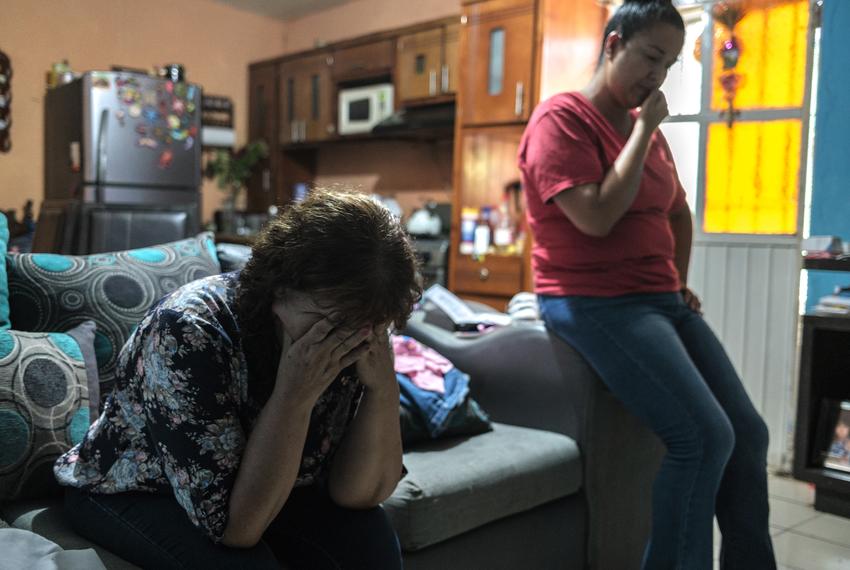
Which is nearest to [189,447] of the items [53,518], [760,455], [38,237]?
[53,518]

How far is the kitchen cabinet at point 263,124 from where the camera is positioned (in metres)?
4.94

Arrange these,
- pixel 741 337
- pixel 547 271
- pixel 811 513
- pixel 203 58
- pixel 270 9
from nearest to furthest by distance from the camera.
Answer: pixel 547 271 < pixel 811 513 < pixel 741 337 < pixel 203 58 < pixel 270 9

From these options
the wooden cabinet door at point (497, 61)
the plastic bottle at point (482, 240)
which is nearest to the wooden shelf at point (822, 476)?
the plastic bottle at point (482, 240)

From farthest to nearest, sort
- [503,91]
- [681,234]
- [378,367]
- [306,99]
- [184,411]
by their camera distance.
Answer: [306,99] < [503,91] < [681,234] < [378,367] < [184,411]

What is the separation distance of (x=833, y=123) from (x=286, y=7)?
4117 mm

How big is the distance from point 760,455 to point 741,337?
5.19ft

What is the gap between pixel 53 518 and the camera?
1.05 meters

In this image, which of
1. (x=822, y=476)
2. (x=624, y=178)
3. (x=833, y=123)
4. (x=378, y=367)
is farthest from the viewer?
(x=822, y=476)

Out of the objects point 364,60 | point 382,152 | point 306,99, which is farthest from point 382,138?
point 306,99

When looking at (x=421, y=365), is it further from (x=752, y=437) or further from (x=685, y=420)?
(x=752, y=437)

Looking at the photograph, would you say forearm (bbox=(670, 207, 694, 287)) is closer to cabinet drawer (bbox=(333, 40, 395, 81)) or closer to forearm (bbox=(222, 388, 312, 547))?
forearm (bbox=(222, 388, 312, 547))

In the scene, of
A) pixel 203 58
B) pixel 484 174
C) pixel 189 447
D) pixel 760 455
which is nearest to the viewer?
pixel 189 447

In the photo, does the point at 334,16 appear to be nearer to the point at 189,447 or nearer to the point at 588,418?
the point at 588,418

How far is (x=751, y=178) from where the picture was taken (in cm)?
273
